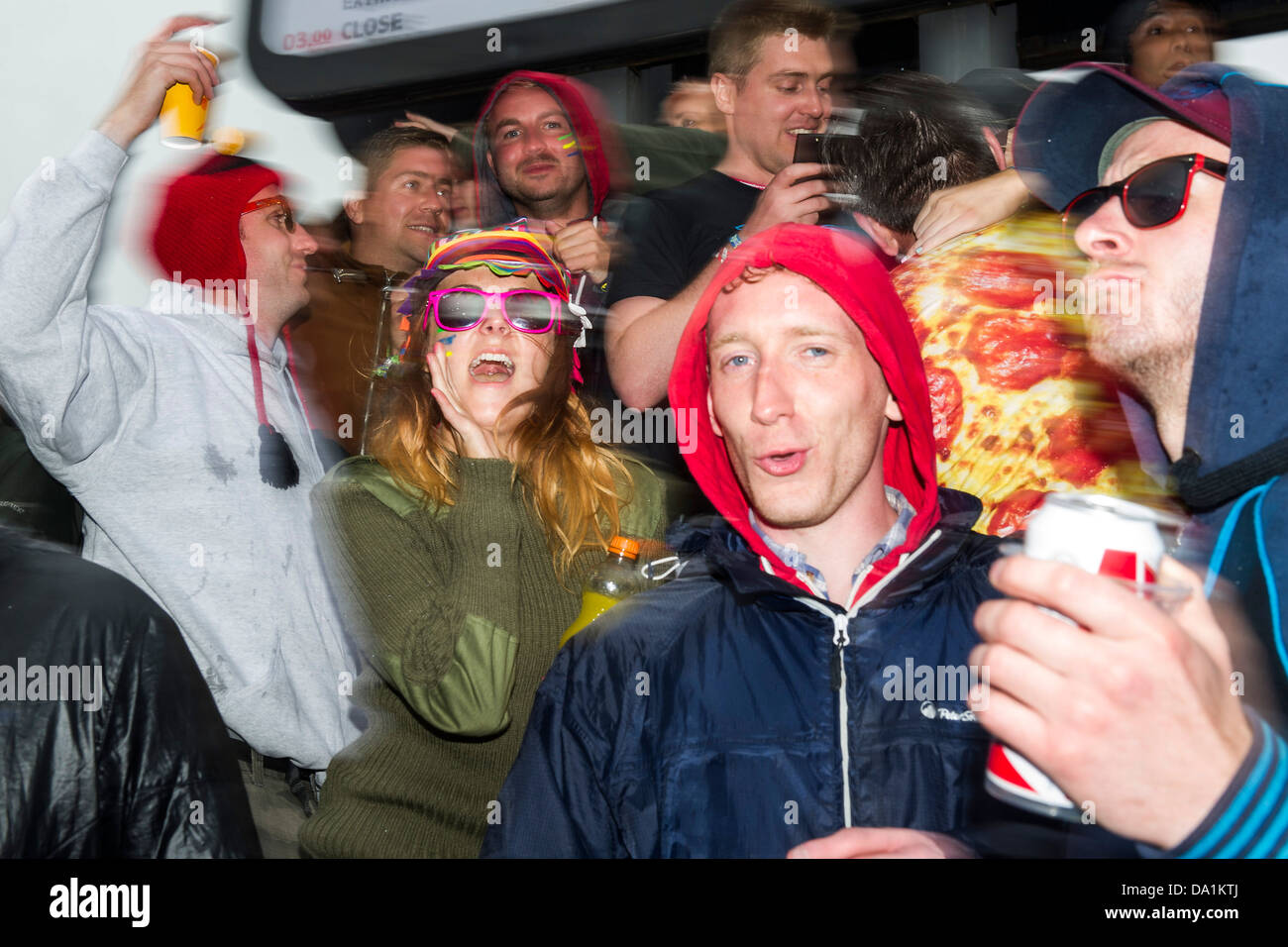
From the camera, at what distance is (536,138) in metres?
2.61

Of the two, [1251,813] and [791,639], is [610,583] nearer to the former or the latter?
[791,639]

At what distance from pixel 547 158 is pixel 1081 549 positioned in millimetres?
1800

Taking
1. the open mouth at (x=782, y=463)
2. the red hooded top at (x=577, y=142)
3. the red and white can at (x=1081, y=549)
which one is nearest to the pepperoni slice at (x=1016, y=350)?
the open mouth at (x=782, y=463)

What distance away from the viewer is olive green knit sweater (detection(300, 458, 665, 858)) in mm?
1924

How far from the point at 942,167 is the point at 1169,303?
0.68 metres

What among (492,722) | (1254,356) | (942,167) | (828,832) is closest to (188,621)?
(492,722)

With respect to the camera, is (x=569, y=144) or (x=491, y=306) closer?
(x=491, y=306)

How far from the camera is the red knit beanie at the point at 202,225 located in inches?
99.7

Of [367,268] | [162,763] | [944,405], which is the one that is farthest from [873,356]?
[367,268]

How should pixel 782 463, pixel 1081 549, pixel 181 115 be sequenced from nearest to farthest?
1. pixel 1081 549
2. pixel 782 463
3. pixel 181 115

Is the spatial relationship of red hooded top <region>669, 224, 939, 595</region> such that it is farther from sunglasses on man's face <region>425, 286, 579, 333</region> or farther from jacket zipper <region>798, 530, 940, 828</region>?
sunglasses on man's face <region>425, 286, 579, 333</region>

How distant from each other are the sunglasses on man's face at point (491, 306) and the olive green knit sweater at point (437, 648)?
0.27 m

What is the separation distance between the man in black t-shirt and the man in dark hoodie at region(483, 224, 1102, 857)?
0.38 m

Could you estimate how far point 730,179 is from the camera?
2428 mm
